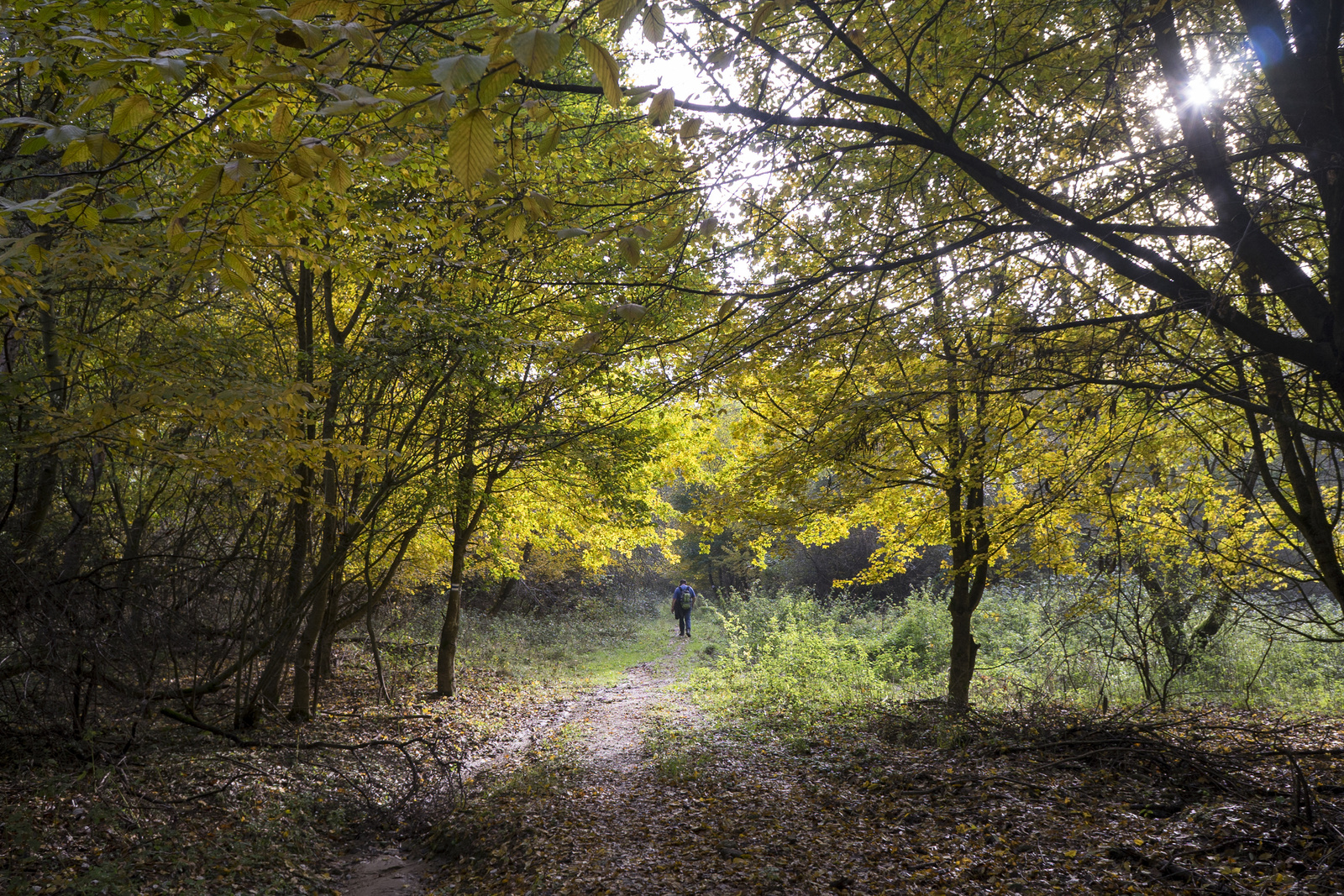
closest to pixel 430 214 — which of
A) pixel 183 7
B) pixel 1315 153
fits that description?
pixel 183 7

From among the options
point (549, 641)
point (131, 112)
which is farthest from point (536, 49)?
point (549, 641)

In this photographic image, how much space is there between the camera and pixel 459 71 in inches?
53.1

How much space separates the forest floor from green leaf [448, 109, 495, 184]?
4.53 meters

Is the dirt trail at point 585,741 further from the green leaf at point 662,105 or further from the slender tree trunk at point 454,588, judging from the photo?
the green leaf at point 662,105

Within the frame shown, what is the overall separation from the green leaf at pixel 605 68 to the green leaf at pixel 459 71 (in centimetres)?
25

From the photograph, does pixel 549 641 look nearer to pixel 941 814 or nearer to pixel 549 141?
pixel 941 814

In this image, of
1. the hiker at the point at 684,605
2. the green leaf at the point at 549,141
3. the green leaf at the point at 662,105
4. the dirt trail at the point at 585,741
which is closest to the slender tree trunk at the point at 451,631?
the dirt trail at the point at 585,741

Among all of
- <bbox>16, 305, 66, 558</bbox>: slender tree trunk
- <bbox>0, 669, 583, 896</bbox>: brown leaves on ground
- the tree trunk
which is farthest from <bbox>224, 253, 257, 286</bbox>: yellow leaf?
the tree trunk

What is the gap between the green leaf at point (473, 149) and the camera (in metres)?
1.52

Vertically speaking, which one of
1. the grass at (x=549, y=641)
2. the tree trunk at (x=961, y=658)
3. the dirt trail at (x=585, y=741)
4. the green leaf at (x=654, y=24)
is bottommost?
the grass at (x=549, y=641)

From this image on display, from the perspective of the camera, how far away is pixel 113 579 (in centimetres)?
636

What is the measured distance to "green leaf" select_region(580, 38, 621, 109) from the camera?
1506 millimetres

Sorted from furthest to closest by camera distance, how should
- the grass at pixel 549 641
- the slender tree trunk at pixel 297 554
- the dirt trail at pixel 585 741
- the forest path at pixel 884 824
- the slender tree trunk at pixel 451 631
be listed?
the grass at pixel 549 641
the slender tree trunk at pixel 451 631
the slender tree trunk at pixel 297 554
the dirt trail at pixel 585 741
the forest path at pixel 884 824

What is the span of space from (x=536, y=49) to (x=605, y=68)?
19 centimetres
